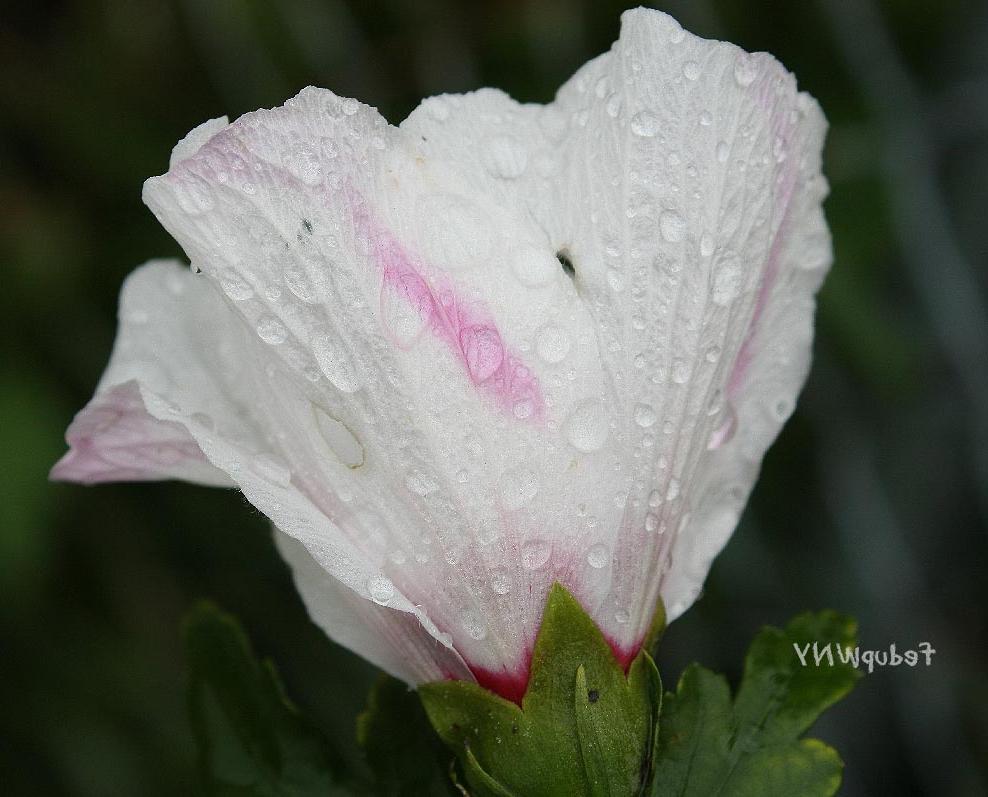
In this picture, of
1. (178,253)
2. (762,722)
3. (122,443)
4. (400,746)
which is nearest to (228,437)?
(122,443)

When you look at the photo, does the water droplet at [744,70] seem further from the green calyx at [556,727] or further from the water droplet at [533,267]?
the green calyx at [556,727]

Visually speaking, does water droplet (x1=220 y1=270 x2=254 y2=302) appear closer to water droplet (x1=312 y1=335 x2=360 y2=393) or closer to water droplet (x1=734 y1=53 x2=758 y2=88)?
water droplet (x1=312 y1=335 x2=360 y2=393)

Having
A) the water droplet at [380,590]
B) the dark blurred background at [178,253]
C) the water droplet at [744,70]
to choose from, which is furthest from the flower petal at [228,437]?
the dark blurred background at [178,253]

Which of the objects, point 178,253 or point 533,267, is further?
point 178,253

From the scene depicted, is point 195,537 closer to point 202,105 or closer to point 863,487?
point 202,105

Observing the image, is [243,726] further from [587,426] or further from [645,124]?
[645,124]

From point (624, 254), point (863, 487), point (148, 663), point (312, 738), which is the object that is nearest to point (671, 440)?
point (624, 254)
